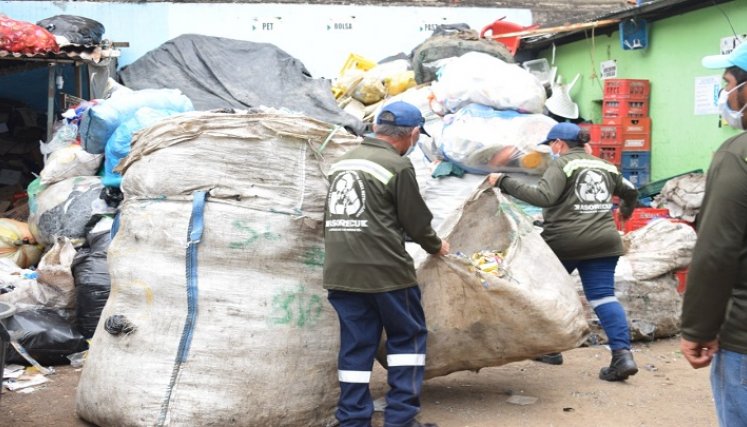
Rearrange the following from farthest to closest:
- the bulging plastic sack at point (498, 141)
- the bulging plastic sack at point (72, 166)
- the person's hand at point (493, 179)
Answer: the bulging plastic sack at point (72, 166), the bulging plastic sack at point (498, 141), the person's hand at point (493, 179)

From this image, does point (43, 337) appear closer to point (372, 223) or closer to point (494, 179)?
point (372, 223)

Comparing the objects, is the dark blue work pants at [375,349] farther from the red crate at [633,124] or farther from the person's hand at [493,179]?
the red crate at [633,124]

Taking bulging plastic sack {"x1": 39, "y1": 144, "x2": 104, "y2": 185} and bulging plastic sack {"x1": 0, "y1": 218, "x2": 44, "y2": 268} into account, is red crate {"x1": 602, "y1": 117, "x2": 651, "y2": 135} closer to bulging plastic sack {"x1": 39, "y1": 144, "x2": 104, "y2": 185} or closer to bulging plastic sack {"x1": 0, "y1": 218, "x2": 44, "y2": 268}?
bulging plastic sack {"x1": 39, "y1": 144, "x2": 104, "y2": 185}

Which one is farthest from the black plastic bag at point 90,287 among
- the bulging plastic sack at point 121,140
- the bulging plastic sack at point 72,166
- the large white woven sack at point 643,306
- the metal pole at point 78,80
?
the metal pole at point 78,80

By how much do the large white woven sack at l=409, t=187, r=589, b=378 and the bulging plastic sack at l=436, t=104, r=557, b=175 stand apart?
2072mm

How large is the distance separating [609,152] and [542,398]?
4.28m

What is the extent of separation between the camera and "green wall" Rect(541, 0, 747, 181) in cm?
777

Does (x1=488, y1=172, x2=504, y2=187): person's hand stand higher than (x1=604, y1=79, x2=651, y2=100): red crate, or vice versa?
(x1=604, y1=79, x2=651, y2=100): red crate

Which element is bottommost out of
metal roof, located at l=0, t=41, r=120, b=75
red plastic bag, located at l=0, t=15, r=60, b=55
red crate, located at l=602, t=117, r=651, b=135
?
red crate, located at l=602, t=117, r=651, b=135

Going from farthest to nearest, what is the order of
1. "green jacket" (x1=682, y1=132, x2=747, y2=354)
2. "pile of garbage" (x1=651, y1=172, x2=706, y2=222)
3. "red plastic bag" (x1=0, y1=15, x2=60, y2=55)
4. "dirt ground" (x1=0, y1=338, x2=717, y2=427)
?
"red plastic bag" (x1=0, y1=15, x2=60, y2=55), "pile of garbage" (x1=651, y1=172, x2=706, y2=222), "dirt ground" (x1=0, y1=338, x2=717, y2=427), "green jacket" (x1=682, y1=132, x2=747, y2=354)

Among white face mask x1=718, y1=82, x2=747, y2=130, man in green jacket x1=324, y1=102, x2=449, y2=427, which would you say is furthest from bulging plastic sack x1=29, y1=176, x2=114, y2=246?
white face mask x1=718, y1=82, x2=747, y2=130

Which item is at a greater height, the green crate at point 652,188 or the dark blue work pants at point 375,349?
the green crate at point 652,188

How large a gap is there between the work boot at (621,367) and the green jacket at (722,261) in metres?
2.69

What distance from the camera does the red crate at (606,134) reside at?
862 cm
